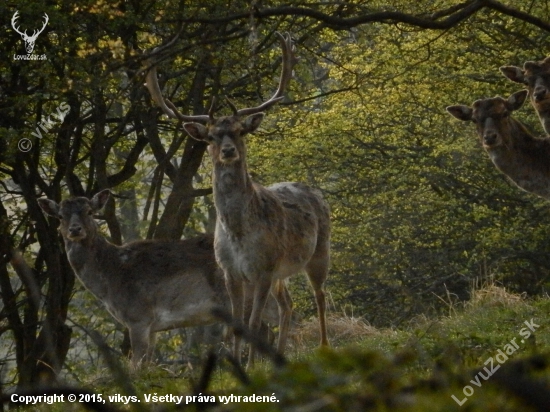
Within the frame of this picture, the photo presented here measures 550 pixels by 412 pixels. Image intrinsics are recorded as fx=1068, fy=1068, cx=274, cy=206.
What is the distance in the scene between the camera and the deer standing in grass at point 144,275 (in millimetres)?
12750

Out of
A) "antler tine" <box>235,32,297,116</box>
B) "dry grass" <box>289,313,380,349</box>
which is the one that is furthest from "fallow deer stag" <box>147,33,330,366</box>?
"dry grass" <box>289,313,380,349</box>

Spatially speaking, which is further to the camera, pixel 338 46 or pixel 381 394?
pixel 338 46

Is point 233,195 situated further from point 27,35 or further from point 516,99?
point 27,35

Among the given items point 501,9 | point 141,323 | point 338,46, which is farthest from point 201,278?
point 338,46

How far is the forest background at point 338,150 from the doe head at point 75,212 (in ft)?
3.66

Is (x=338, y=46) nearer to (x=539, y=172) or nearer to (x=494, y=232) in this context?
(x=494, y=232)

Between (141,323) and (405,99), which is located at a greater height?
(405,99)

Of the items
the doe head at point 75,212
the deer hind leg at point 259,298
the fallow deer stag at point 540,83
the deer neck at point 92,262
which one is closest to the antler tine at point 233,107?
the deer hind leg at point 259,298

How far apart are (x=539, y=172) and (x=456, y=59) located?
7570mm

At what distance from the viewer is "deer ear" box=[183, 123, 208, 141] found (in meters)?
10.7

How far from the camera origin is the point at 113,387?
26.8ft

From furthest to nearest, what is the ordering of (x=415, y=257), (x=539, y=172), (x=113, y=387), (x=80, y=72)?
(x=415, y=257) < (x=80, y=72) < (x=539, y=172) < (x=113, y=387)

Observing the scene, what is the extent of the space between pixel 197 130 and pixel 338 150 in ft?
30.3

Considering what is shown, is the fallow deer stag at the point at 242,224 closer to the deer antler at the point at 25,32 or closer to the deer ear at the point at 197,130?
the deer ear at the point at 197,130
